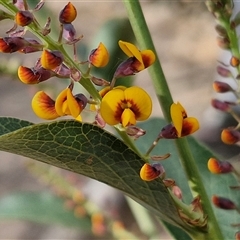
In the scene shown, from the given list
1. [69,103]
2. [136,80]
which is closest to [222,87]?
[69,103]

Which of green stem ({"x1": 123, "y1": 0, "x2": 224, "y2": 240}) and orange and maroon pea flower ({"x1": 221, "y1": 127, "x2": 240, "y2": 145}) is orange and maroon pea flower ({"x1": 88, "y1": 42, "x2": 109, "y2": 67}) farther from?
orange and maroon pea flower ({"x1": 221, "y1": 127, "x2": 240, "y2": 145})

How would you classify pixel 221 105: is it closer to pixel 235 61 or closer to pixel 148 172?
pixel 235 61

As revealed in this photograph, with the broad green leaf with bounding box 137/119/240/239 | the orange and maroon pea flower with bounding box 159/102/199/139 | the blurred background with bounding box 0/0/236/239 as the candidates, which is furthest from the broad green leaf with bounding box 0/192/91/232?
the orange and maroon pea flower with bounding box 159/102/199/139

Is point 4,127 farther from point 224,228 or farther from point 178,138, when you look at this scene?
point 224,228

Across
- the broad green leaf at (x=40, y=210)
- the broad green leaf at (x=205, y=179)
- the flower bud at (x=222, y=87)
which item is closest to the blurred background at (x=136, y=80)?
the broad green leaf at (x=40, y=210)

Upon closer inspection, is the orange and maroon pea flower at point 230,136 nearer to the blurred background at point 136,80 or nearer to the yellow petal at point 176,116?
the yellow petal at point 176,116

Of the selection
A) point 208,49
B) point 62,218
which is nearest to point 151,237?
point 62,218
